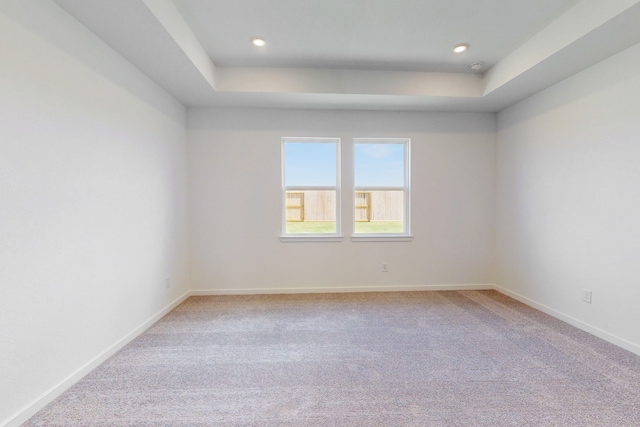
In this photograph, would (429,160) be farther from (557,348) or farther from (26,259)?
(26,259)

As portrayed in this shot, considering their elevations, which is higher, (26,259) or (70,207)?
(70,207)

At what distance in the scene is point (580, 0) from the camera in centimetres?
194

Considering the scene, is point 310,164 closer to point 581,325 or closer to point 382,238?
point 382,238

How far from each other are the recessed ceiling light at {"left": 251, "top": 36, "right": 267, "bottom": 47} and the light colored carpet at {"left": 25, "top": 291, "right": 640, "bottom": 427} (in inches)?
109

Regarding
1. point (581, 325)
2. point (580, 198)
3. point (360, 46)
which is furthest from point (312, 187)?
point (581, 325)

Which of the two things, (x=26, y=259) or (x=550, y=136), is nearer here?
(x=26, y=259)

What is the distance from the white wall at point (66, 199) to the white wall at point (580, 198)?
13.9ft

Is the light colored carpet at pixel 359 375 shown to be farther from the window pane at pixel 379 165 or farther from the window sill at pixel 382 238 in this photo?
the window pane at pixel 379 165

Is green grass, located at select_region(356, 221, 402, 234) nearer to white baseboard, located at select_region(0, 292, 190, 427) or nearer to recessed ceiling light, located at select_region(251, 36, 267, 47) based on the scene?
recessed ceiling light, located at select_region(251, 36, 267, 47)

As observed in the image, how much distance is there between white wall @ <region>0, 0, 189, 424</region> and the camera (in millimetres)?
1418

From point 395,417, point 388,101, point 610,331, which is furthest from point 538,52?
point 395,417

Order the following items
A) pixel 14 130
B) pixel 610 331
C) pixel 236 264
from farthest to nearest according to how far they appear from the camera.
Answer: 1. pixel 236 264
2. pixel 610 331
3. pixel 14 130

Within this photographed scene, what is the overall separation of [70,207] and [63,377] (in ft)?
3.66

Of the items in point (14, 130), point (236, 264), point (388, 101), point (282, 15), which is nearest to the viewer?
point (14, 130)
